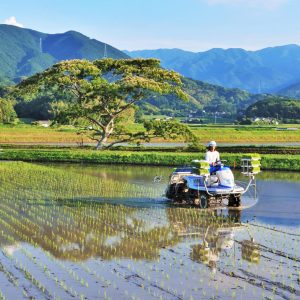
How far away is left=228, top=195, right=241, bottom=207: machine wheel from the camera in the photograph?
1671 centimetres

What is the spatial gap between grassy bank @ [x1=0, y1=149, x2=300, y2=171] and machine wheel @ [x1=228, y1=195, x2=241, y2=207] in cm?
1430

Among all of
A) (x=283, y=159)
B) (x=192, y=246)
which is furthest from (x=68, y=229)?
(x=283, y=159)

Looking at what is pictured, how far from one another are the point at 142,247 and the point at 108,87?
91.2 ft

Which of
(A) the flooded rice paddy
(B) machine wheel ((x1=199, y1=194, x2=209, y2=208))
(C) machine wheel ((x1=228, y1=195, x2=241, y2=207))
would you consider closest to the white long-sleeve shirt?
(B) machine wheel ((x1=199, y1=194, x2=209, y2=208))

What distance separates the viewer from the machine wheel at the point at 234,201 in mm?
16706

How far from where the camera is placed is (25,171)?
29.5 meters

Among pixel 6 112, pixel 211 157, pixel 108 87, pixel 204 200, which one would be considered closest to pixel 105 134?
pixel 108 87

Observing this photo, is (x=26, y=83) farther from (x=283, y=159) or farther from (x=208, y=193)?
(x=208, y=193)

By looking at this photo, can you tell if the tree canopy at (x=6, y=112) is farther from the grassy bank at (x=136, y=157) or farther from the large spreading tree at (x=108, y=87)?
the grassy bank at (x=136, y=157)

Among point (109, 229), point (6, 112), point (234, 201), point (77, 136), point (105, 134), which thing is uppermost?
point (6, 112)

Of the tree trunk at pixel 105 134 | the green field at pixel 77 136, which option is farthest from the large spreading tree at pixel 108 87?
the green field at pixel 77 136

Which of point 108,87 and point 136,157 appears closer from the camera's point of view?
point 136,157

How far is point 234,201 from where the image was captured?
664 inches

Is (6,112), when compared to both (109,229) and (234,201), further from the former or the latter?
(109,229)
